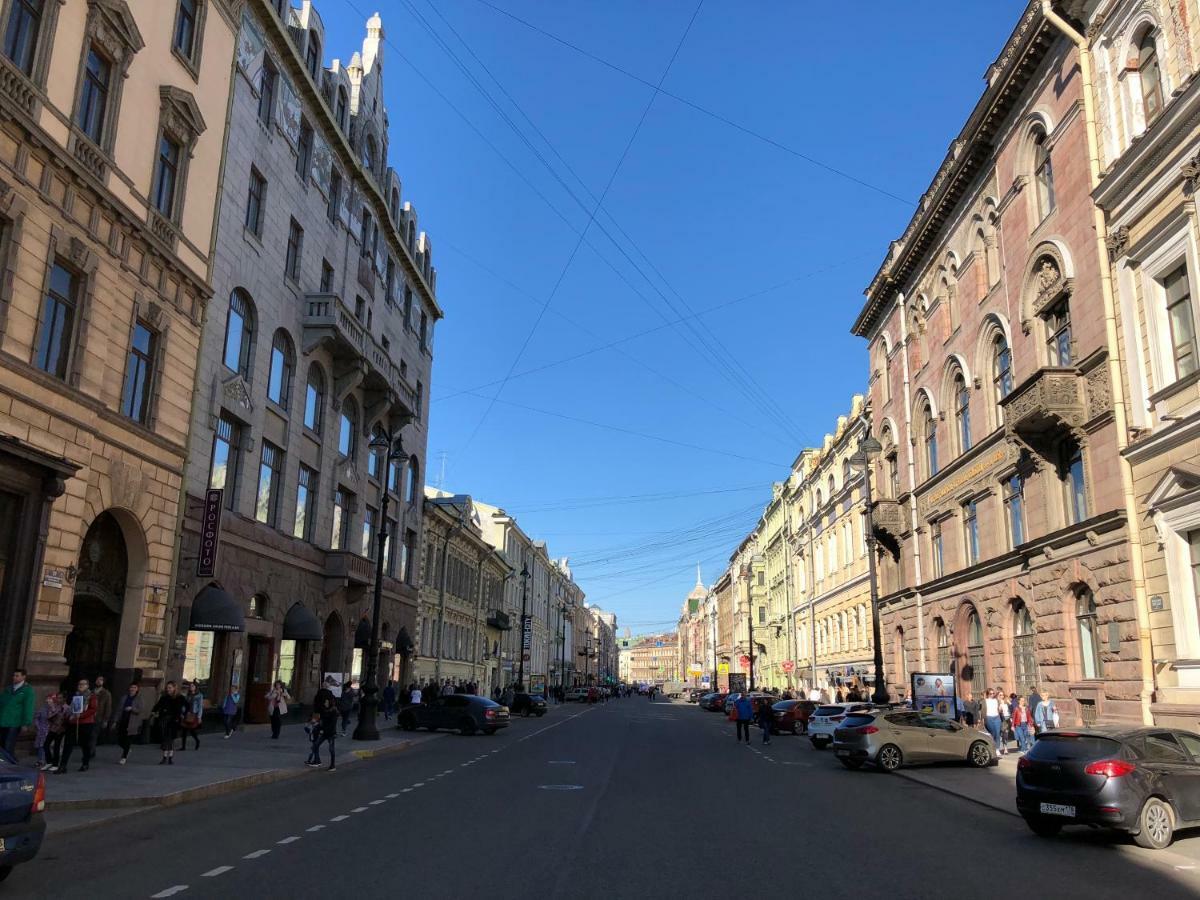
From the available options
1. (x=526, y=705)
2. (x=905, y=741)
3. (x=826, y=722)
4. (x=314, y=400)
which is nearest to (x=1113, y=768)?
(x=905, y=741)

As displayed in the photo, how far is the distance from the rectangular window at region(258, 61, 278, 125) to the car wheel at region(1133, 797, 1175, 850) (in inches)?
1140

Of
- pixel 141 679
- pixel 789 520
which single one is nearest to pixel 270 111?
pixel 141 679

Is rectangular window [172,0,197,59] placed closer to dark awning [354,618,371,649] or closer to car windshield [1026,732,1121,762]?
dark awning [354,618,371,649]

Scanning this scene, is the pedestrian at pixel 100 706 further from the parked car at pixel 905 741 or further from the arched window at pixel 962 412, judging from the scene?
the arched window at pixel 962 412

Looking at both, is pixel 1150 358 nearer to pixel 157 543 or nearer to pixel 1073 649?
pixel 1073 649

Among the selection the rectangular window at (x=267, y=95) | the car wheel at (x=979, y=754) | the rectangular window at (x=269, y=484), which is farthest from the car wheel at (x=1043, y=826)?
the rectangular window at (x=267, y=95)

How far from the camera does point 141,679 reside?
21531 millimetres

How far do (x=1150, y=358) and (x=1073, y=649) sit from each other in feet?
26.2

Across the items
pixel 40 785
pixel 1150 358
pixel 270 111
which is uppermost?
pixel 270 111

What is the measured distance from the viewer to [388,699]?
4003 centimetres

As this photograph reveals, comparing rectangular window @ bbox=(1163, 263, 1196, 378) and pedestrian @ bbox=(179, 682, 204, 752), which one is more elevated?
rectangular window @ bbox=(1163, 263, 1196, 378)

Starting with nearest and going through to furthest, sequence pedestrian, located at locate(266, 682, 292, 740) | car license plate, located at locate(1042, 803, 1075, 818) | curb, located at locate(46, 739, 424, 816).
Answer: car license plate, located at locate(1042, 803, 1075, 818) < curb, located at locate(46, 739, 424, 816) < pedestrian, located at locate(266, 682, 292, 740)

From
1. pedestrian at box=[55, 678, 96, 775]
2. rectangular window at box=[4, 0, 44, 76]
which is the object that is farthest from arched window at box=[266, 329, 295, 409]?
pedestrian at box=[55, 678, 96, 775]

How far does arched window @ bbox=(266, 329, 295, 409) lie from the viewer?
30.1m
